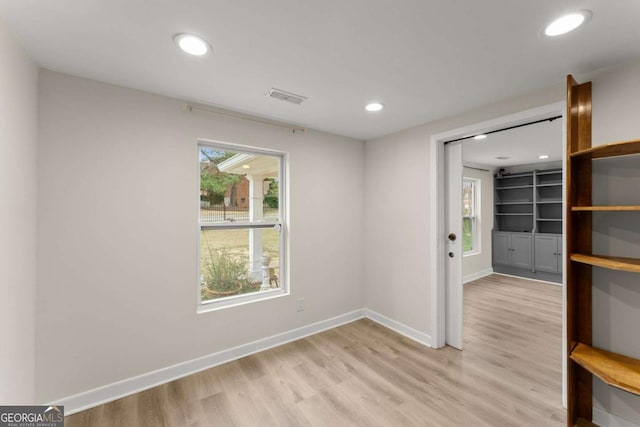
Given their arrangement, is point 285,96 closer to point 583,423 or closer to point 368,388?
point 368,388

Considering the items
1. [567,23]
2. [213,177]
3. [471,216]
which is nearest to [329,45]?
[567,23]

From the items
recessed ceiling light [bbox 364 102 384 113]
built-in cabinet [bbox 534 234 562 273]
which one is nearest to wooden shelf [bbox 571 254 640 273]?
recessed ceiling light [bbox 364 102 384 113]

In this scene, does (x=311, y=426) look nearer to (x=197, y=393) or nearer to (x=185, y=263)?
(x=197, y=393)

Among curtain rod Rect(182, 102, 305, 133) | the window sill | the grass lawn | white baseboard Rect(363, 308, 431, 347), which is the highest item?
curtain rod Rect(182, 102, 305, 133)

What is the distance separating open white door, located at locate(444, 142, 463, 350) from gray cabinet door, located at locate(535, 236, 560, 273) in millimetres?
3906

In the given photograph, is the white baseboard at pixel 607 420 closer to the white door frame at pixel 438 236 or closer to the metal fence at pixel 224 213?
the white door frame at pixel 438 236

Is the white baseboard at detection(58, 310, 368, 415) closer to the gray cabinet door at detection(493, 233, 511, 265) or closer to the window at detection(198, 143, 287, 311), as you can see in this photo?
the window at detection(198, 143, 287, 311)

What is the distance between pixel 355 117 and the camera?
106 inches

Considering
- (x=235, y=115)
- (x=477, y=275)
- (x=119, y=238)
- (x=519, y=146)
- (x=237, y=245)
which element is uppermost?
(x=519, y=146)

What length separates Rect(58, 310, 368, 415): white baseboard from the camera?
1881 mm

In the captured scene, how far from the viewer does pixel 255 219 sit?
2.82m

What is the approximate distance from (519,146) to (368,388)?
13.3ft

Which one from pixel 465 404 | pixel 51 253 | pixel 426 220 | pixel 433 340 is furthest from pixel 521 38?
pixel 51 253

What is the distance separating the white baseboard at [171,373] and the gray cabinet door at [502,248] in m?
4.83
